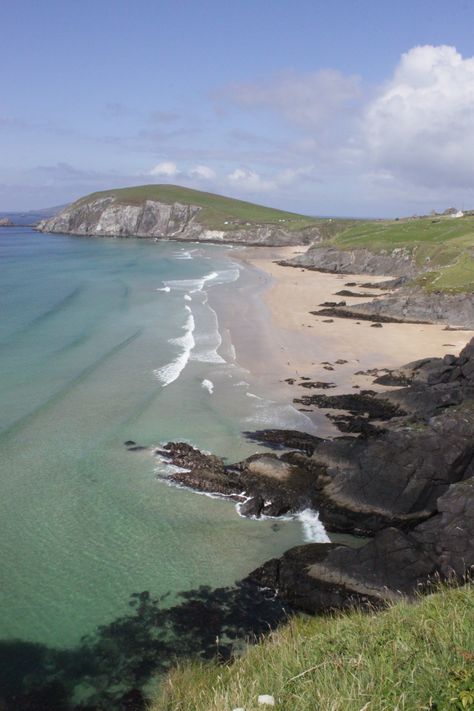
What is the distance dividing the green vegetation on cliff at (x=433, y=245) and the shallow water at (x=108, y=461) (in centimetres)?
2618

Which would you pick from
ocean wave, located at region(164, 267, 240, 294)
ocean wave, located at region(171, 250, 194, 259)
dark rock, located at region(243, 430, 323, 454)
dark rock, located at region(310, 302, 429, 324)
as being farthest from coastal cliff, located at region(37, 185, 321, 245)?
dark rock, located at region(243, 430, 323, 454)

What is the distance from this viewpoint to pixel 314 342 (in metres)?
47.8

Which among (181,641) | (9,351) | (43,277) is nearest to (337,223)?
(43,277)

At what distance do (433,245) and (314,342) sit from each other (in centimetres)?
4731

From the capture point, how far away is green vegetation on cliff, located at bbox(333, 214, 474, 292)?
6247 cm

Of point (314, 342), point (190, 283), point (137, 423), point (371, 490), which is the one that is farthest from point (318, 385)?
point (190, 283)

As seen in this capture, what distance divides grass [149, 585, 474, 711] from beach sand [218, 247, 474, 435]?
19.3 meters

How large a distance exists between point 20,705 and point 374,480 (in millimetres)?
13680

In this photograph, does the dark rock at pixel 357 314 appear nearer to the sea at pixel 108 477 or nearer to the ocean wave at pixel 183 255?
the sea at pixel 108 477

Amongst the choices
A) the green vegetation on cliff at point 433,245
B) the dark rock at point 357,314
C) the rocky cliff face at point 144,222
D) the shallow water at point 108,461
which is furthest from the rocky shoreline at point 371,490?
the rocky cliff face at point 144,222

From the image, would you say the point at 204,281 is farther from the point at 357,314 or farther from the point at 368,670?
the point at 368,670

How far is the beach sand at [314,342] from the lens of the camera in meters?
38.1

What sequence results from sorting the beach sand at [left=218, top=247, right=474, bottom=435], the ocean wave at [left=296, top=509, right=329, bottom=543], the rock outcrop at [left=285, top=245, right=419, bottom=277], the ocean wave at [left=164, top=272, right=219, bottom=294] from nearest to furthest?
the ocean wave at [left=296, top=509, right=329, bottom=543]
the beach sand at [left=218, top=247, right=474, bottom=435]
the ocean wave at [left=164, top=272, right=219, bottom=294]
the rock outcrop at [left=285, top=245, right=419, bottom=277]

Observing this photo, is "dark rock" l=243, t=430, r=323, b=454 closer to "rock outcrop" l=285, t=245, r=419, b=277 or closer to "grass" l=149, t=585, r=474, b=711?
"grass" l=149, t=585, r=474, b=711
